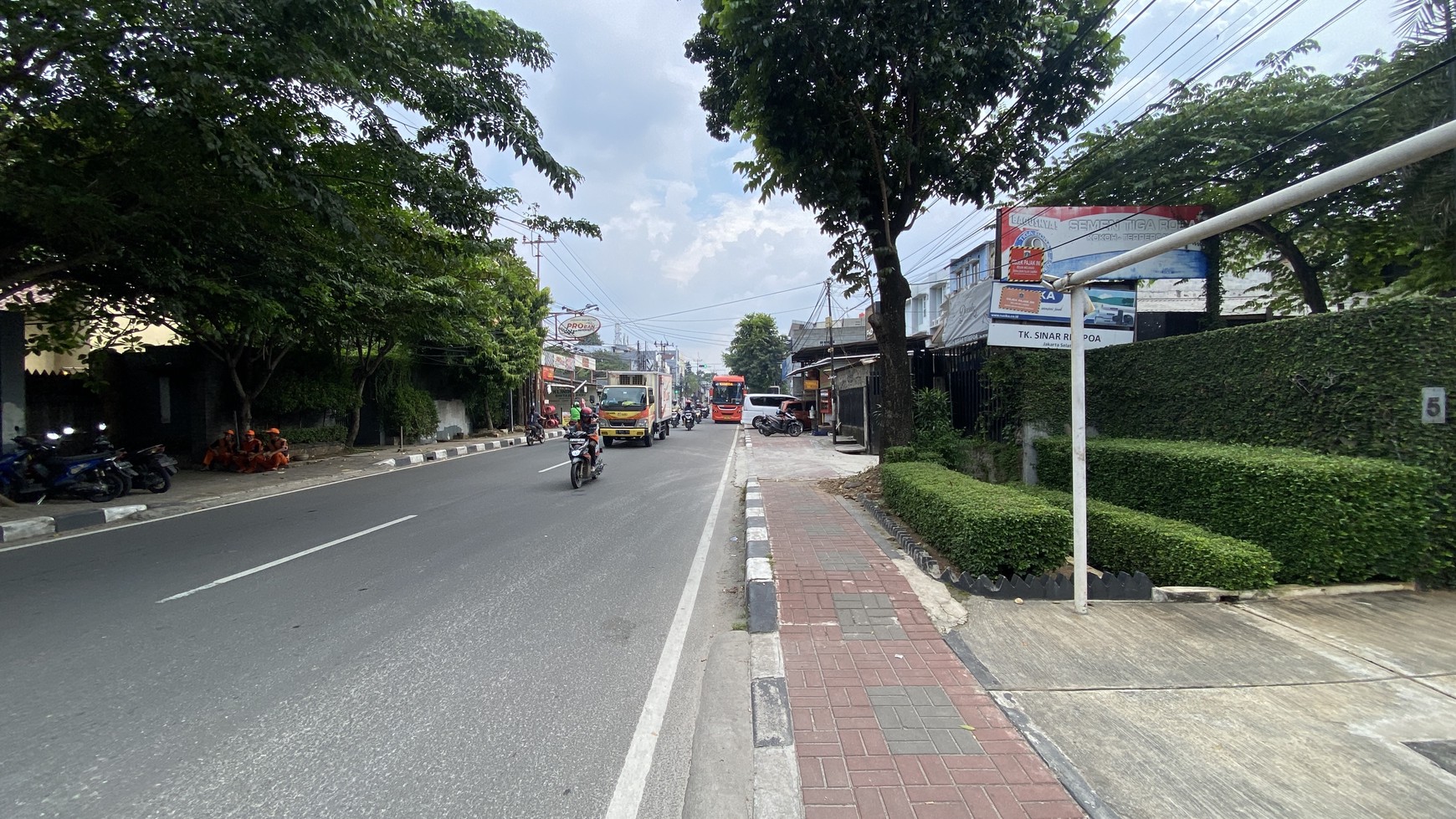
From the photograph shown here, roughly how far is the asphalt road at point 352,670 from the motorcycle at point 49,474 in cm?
259

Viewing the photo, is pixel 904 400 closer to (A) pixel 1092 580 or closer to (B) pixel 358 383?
(A) pixel 1092 580

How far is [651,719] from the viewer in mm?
3230

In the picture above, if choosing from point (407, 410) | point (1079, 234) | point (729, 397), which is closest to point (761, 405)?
point (729, 397)

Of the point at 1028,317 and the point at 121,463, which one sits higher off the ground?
the point at 1028,317

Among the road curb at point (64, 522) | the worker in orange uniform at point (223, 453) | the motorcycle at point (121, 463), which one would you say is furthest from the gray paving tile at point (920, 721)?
the worker in orange uniform at point (223, 453)

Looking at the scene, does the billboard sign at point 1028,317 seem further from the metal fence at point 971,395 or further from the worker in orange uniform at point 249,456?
the worker in orange uniform at point 249,456

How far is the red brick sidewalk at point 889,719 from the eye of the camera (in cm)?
248

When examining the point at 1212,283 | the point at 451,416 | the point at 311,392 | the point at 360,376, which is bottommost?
the point at 451,416

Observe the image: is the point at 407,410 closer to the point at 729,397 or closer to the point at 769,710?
the point at 769,710

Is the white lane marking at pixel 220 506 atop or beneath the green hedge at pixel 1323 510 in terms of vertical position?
beneath

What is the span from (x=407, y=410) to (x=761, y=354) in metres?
40.3

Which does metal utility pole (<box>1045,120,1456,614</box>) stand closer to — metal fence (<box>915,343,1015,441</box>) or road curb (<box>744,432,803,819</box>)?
road curb (<box>744,432,803,819</box>)

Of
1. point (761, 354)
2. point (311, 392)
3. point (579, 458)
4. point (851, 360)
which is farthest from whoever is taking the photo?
point (761, 354)

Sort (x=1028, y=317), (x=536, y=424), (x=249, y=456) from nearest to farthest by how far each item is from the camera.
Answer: (x=1028, y=317) < (x=249, y=456) < (x=536, y=424)
